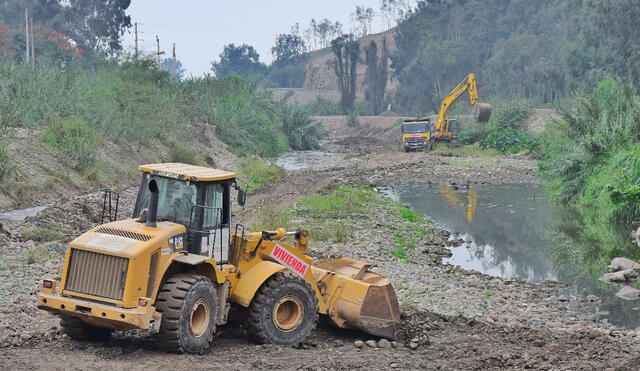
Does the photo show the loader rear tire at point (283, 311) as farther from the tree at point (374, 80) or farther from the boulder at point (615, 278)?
the tree at point (374, 80)

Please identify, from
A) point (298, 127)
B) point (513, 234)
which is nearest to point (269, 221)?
point (513, 234)

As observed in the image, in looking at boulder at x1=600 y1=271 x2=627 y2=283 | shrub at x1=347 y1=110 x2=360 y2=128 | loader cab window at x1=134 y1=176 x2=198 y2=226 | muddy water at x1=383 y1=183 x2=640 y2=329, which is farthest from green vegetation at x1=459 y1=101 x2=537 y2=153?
loader cab window at x1=134 y1=176 x2=198 y2=226

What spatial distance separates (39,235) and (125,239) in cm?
984

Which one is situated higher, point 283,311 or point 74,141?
point 74,141

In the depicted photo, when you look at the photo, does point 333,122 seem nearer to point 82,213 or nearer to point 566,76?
point 566,76

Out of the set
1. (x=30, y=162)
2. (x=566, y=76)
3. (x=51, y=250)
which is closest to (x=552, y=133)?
(x=30, y=162)

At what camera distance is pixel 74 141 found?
31125 mm

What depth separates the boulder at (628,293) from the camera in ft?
53.0

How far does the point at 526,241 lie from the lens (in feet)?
79.0

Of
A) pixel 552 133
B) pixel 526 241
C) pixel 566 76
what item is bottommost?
pixel 526 241

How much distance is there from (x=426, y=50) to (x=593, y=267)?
95714 millimetres

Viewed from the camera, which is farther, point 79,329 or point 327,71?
point 327,71

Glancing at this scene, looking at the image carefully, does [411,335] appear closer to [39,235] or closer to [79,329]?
[79,329]

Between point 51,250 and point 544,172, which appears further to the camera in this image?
point 544,172
